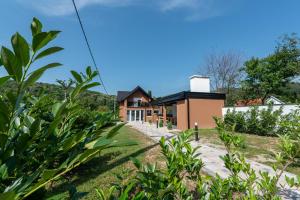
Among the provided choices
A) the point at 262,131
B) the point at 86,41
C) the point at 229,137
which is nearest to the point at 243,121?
the point at 262,131

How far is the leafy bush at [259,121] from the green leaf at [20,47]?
12.1 metres

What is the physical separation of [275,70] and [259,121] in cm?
1682

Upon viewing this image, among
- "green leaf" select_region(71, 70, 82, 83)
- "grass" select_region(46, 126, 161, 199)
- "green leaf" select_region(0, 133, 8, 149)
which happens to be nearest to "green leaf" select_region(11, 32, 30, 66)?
"green leaf" select_region(0, 133, 8, 149)

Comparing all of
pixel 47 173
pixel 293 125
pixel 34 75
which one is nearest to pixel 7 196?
pixel 47 173

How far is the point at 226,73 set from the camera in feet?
103

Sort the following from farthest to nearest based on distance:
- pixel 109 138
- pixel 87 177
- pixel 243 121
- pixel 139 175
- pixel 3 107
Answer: pixel 243 121 → pixel 87 177 → pixel 139 175 → pixel 109 138 → pixel 3 107

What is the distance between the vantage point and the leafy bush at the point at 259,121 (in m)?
12.3

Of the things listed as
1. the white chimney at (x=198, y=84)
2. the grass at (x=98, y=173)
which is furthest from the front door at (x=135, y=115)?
the grass at (x=98, y=173)

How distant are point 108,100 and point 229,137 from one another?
46.8 m

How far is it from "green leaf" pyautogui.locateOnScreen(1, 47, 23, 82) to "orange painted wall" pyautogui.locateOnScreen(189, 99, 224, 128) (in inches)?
626

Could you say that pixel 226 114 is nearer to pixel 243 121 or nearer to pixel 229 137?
pixel 243 121

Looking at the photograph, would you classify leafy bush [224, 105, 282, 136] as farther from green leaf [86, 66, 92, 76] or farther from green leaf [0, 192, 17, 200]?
green leaf [0, 192, 17, 200]

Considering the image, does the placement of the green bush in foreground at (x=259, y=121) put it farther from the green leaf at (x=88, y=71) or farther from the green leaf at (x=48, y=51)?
the green leaf at (x=48, y=51)

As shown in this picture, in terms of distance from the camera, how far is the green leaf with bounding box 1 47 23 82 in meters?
0.46
